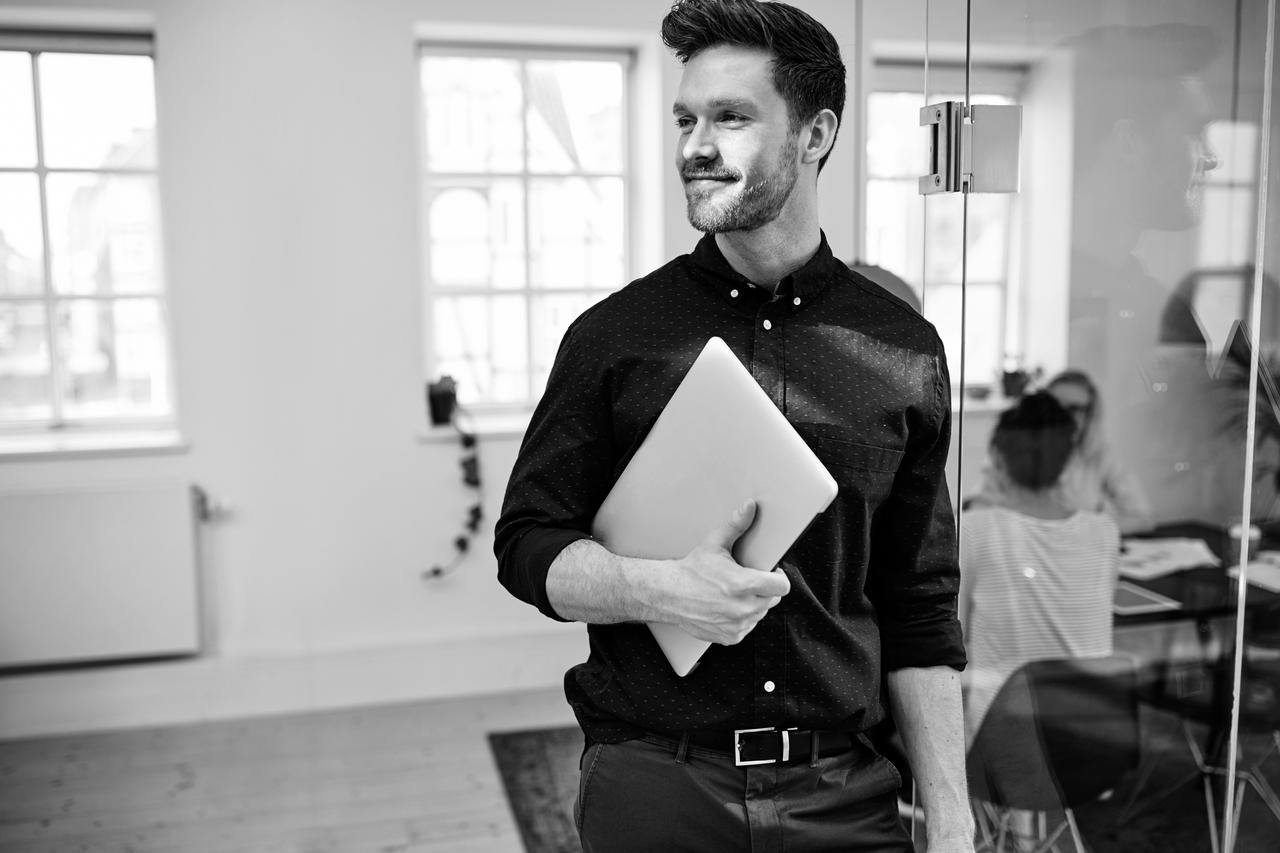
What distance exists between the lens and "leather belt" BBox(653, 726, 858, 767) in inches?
50.9

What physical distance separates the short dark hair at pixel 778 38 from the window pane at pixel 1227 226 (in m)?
0.67

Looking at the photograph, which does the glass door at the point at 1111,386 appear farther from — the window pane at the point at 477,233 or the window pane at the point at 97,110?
the window pane at the point at 97,110

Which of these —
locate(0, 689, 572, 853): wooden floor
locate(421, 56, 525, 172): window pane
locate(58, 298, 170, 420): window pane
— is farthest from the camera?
locate(421, 56, 525, 172): window pane

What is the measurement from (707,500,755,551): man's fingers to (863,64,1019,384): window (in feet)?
1.80

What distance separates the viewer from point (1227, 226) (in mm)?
1670

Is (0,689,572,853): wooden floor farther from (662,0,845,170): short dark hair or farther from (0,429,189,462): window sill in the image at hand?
(662,0,845,170): short dark hair

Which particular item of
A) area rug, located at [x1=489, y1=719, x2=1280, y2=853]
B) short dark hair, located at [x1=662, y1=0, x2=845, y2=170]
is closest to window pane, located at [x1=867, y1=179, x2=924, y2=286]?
short dark hair, located at [x1=662, y1=0, x2=845, y2=170]

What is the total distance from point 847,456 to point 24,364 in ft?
11.3

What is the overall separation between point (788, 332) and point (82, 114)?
10.9 feet

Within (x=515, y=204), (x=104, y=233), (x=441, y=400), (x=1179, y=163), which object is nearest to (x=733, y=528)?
(x=1179, y=163)

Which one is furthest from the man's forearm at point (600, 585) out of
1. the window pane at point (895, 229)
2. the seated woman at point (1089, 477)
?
the seated woman at point (1089, 477)

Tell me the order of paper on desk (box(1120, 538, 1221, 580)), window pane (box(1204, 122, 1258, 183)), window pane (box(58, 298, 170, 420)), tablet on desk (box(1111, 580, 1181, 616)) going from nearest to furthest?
window pane (box(1204, 122, 1258, 183)), paper on desk (box(1120, 538, 1221, 580)), tablet on desk (box(1111, 580, 1181, 616)), window pane (box(58, 298, 170, 420))

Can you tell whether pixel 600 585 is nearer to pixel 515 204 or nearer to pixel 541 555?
pixel 541 555

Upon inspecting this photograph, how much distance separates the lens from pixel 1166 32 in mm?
1744
